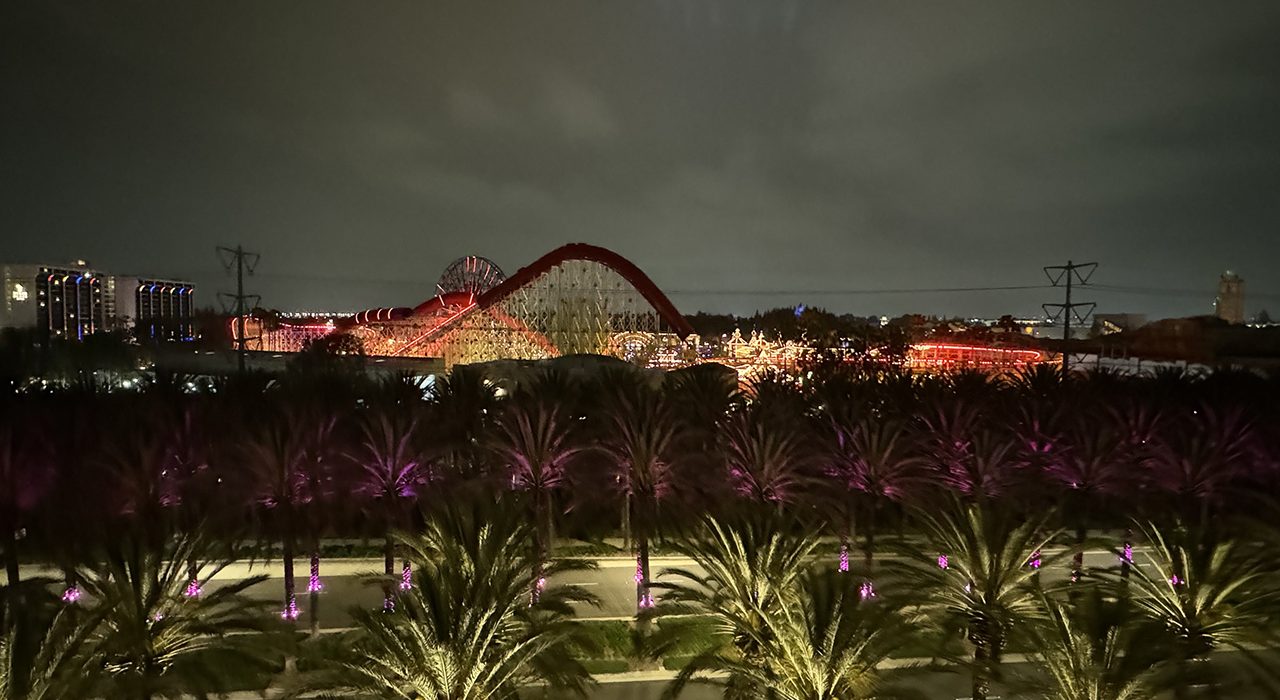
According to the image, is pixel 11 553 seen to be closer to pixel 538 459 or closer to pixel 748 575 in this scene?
pixel 538 459

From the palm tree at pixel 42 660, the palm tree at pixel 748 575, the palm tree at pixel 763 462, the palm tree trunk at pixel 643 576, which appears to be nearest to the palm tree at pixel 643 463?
the palm tree trunk at pixel 643 576

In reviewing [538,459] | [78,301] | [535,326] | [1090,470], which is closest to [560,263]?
[535,326]

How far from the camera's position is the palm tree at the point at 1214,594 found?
11094 mm

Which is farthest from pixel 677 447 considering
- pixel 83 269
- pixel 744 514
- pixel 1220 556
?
pixel 83 269

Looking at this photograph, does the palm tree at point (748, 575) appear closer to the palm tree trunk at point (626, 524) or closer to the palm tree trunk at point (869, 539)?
the palm tree trunk at point (869, 539)

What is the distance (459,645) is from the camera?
9852 millimetres

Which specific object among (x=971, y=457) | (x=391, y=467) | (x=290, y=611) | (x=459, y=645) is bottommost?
(x=290, y=611)

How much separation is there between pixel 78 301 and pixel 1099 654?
170 metres

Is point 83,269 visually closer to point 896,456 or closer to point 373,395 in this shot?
point 373,395

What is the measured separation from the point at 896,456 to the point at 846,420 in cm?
229

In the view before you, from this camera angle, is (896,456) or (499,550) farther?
(896,456)

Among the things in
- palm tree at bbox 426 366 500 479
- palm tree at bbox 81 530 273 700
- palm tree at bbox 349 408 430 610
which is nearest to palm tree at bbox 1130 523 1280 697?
palm tree at bbox 81 530 273 700

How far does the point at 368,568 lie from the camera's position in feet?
70.4

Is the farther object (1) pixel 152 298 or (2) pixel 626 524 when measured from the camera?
(1) pixel 152 298
